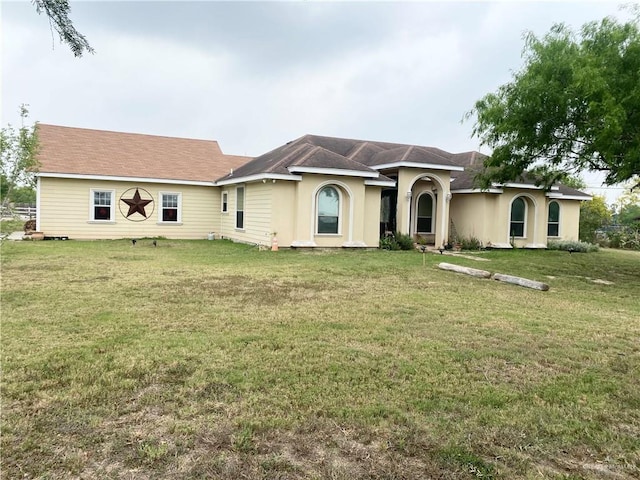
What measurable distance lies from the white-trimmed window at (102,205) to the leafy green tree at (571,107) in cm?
1433

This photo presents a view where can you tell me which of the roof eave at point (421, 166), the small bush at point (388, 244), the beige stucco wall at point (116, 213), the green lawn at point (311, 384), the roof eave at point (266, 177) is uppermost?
the roof eave at point (421, 166)

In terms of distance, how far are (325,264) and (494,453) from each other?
368 inches

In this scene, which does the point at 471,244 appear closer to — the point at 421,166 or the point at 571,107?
the point at 421,166

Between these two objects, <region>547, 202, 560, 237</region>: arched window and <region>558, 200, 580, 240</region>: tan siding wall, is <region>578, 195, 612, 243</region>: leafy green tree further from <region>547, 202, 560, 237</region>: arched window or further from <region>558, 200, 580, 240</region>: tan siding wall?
<region>547, 202, 560, 237</region>: arched window

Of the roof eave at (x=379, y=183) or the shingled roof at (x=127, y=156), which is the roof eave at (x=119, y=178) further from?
the roof eave at (x=379, y=183)

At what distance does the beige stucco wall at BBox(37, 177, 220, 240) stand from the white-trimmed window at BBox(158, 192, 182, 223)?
0.46ft

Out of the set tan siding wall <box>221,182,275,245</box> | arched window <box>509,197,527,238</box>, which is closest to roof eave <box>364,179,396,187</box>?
tan siding wall <box>221,182,275,245</box>

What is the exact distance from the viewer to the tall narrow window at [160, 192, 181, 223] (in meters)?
20.0

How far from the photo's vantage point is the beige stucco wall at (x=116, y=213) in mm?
18094

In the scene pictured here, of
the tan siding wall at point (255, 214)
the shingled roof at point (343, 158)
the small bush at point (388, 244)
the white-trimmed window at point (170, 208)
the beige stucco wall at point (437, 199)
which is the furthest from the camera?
the white-trimmed window at point (170, 208)

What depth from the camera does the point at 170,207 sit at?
797 inches

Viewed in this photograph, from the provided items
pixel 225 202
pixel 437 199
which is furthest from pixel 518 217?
pixel 225 202

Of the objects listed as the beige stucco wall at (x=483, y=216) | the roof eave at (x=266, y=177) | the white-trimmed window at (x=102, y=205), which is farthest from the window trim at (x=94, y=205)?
the beige stucco wall at (x=483, y=216)

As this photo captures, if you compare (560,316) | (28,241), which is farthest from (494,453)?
(28,241)
